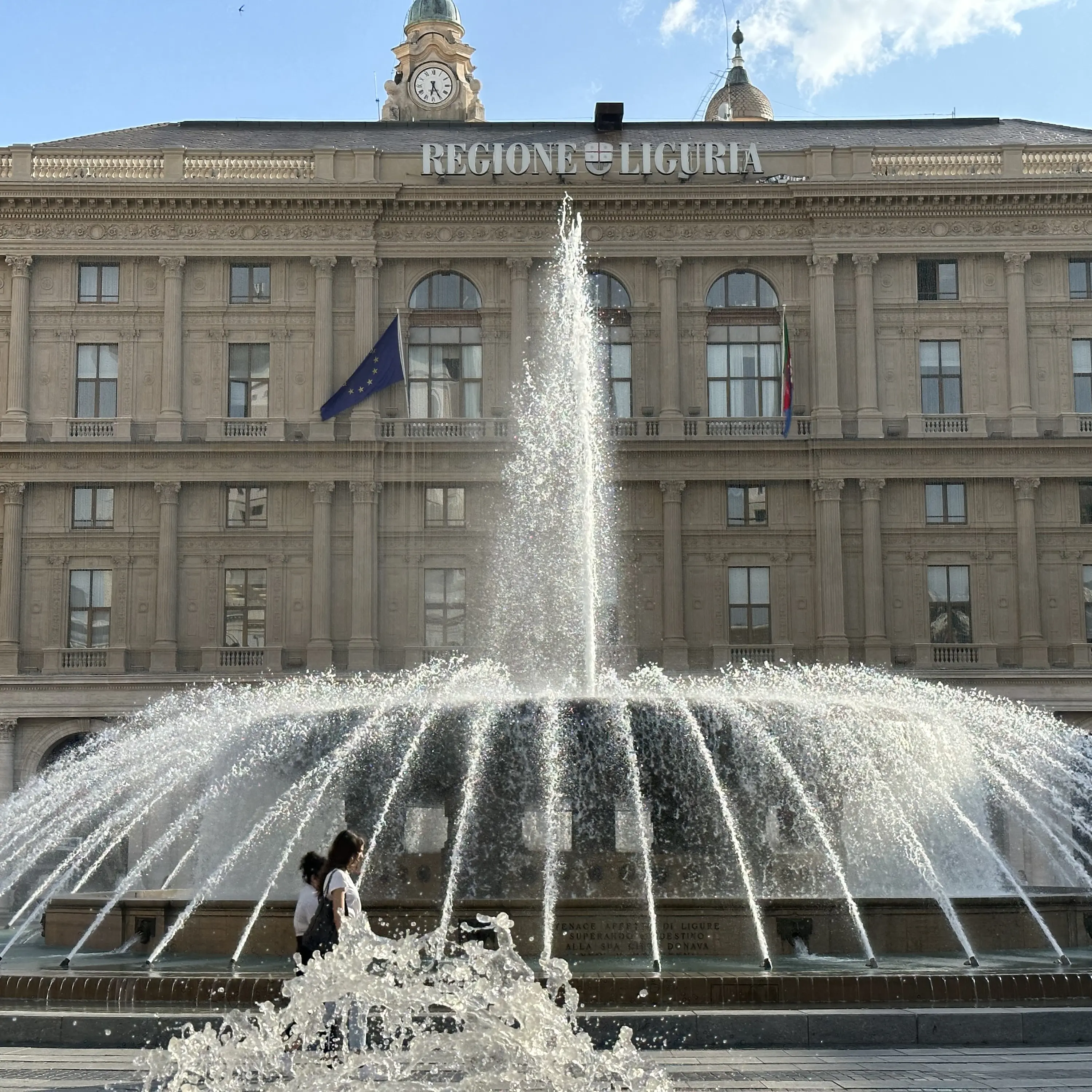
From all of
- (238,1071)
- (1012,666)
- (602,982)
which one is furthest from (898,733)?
(1012,666)

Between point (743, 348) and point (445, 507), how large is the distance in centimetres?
946

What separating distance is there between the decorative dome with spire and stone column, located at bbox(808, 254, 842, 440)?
45.2 meters

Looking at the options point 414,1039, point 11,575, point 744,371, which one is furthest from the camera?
point 744,371

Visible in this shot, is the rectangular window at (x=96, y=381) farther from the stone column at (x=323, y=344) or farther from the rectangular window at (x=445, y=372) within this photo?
the rectangular window at (x=445, y=372)

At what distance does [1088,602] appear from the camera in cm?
4475

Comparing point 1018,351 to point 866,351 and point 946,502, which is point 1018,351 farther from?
point 946,502

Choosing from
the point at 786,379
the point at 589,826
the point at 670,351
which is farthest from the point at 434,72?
the point at 589,826

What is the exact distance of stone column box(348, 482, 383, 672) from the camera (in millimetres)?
43781

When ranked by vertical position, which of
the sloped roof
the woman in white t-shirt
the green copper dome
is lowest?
the woman in white t-shirt

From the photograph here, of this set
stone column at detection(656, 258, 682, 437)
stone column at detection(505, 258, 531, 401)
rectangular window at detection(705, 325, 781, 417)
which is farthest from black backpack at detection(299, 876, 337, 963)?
rectangular window at detection(705, 325, 781, 417)

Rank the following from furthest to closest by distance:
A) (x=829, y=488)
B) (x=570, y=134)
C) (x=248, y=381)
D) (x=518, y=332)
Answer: (x=570, y=134) < (x=248, y=381) < (x=518, y=332) < (x=829, y=488)

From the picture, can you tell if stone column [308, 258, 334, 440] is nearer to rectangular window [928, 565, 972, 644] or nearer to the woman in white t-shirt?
rectangular window [928, 565, 972, 644]

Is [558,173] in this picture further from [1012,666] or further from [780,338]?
[1012,666]

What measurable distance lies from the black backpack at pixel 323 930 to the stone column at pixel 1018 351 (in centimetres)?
3675
